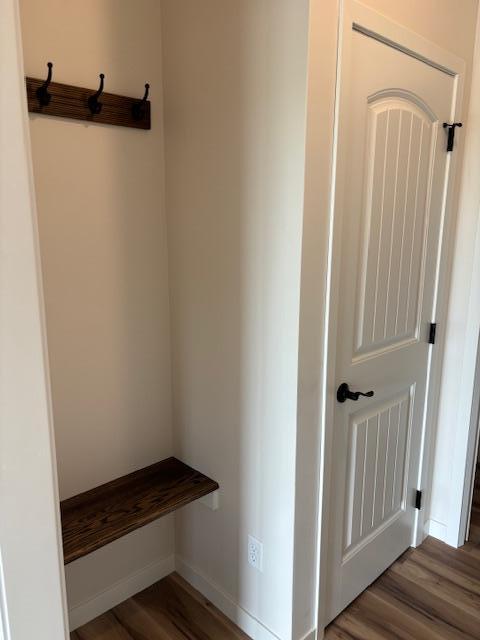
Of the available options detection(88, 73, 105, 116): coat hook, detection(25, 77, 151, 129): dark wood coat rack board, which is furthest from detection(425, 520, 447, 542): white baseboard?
detection(88, 73, 105, 116): coat hook

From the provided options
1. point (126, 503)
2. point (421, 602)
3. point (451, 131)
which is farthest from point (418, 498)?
point (451, 131)

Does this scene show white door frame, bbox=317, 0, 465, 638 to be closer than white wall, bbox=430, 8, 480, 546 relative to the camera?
Yes

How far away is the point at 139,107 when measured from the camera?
167 centimetres

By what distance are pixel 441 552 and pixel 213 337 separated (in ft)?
4.99

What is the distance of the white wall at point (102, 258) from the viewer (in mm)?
1526

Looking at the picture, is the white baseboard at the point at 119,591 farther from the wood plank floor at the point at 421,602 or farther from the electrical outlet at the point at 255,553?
the wood plank floor at the point at 421,602

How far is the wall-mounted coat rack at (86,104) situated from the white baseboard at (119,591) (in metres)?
1.72

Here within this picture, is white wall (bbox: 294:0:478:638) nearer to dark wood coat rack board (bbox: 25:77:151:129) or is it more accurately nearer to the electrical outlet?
the electrical outlet

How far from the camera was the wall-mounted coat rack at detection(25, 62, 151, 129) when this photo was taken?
1.45m

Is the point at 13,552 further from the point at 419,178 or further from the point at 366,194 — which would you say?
the point at 419,178

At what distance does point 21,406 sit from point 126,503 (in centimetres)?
83

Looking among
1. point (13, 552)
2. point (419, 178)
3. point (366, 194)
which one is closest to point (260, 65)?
point (366, 194)

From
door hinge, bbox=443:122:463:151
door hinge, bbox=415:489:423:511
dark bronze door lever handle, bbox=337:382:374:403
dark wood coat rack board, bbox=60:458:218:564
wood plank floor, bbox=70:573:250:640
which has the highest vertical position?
door hinge, bbox=443:122:463:151

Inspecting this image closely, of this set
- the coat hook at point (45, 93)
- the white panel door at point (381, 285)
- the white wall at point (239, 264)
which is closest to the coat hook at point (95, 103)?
the coat hook at point (45, 93)
